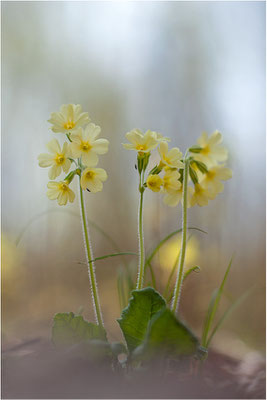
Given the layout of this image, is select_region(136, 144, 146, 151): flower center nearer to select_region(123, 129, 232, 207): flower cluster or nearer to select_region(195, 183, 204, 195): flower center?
select_region(123, 129, 232, 207): flower cluster

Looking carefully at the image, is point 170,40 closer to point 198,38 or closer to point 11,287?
point 198,38

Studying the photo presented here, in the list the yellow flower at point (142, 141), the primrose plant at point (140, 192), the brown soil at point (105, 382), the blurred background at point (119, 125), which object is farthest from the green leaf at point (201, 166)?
the blurred background at point (119, 125)

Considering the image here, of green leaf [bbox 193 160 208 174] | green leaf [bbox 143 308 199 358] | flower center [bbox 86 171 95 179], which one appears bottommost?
green leaf [bbox 143 308 199 358]

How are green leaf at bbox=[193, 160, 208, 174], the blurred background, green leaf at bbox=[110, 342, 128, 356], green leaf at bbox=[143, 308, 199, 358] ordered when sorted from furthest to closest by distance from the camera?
1. the blurred background
2. green leaf at bbox=[193, 160, 208, 174]
3. green leaf at bbox=[110, 342, 128, 356]
4. green leaf at bbox=[143, 308, 199, 358]

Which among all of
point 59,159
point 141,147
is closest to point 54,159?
point 59,159

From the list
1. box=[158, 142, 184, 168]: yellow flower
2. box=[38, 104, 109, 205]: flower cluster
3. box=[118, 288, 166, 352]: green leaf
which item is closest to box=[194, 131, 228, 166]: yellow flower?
box=[158, 142, 184, 168]: yellow flower
